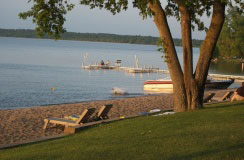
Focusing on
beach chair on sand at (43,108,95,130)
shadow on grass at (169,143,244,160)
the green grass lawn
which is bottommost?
beach chair on sand at (43,108,95,130)

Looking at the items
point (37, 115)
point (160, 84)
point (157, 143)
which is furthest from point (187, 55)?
point (160, 84)

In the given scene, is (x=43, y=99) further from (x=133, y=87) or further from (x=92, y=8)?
(x=92, y=8)

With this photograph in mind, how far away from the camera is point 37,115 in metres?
17.8

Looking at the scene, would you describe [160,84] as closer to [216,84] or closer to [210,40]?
[216,84]

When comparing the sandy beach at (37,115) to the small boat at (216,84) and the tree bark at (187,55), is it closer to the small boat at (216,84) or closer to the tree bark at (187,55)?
the tree bark at (187,55)

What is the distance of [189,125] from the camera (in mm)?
9633

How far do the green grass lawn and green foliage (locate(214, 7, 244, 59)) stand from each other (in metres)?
90.7

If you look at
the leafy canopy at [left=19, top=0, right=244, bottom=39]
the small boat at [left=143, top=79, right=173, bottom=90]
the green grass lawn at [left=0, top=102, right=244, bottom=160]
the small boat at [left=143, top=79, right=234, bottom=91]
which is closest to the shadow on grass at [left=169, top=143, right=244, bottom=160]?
the green grass lawn at [left=0, top=102, right=244, bottom=160]

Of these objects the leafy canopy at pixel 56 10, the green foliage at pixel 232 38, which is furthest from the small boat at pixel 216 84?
the green foliage at pixel 232 38

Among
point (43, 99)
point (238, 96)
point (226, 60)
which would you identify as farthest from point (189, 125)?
point (226, 60)

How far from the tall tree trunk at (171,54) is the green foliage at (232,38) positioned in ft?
287

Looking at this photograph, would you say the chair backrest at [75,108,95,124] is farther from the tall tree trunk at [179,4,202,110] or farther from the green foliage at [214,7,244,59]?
the green foliage at [214,7,244,59]

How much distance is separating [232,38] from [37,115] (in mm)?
91808

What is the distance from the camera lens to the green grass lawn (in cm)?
691
